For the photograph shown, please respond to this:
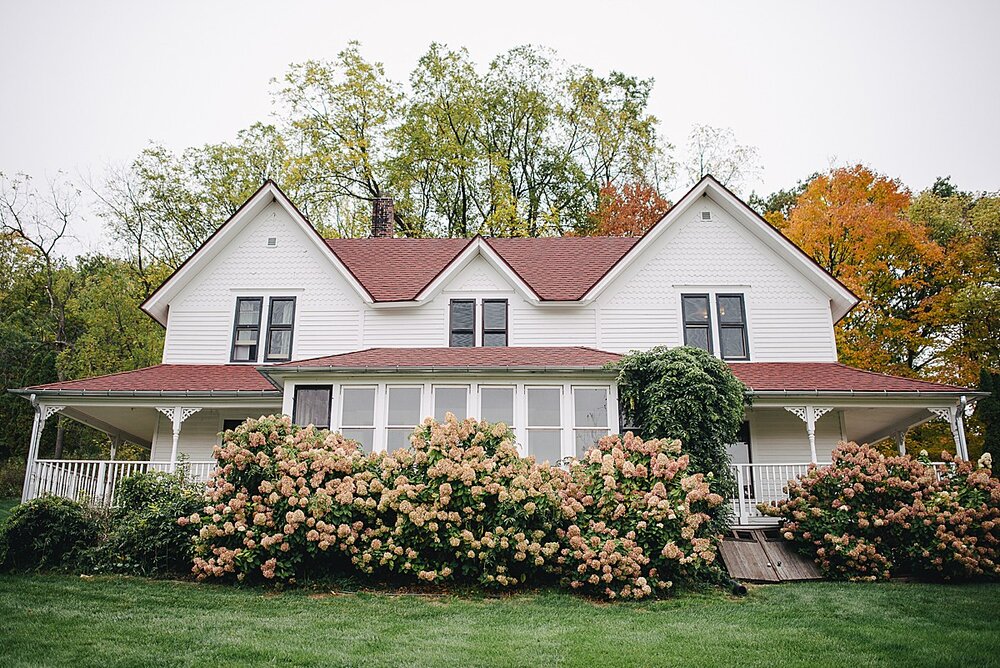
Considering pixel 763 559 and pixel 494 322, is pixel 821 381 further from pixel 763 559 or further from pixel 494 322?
pixel 494 322

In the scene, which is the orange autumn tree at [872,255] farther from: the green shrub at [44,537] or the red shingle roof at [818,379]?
the green shrub at [44,537]

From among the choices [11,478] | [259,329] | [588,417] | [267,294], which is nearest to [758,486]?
[588,417]

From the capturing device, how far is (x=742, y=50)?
72.7 ft

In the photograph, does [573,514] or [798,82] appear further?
[798,82]

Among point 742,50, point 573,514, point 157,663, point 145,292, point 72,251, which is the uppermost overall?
point 742,50

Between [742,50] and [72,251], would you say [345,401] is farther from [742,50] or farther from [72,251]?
[72,251]

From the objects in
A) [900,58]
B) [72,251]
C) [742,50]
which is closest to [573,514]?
[742,50]

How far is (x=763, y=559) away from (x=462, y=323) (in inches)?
343

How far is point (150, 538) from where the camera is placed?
11312 mm

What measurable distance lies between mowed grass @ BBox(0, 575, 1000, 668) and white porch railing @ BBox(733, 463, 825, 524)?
3.25 m

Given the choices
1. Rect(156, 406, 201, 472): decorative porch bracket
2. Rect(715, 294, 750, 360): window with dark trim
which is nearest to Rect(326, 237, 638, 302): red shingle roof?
Rect(715, 294, 750, 360): window with dark trim

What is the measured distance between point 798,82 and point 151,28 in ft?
66.9

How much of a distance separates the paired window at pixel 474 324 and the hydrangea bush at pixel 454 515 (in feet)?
21.3

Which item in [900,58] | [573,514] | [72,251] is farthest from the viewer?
[72,251]
